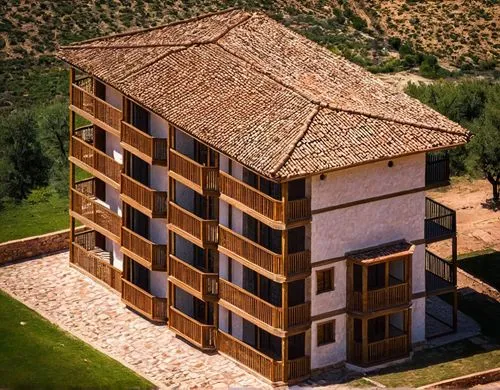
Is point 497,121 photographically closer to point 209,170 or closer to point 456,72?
point 209,170

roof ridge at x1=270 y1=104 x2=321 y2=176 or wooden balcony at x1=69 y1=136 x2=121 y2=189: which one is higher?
roof ridge at x1=270 y1=104 x2=321 y2=176

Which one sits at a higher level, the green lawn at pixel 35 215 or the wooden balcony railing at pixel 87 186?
the wooden balcony railing at pixel 87 186

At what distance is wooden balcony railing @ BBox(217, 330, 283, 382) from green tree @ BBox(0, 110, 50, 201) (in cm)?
2426

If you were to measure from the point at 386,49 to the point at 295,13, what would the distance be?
407 inches

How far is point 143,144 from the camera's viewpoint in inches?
2758

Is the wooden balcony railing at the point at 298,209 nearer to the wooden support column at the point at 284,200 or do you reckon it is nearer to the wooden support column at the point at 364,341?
the wooden support column at the point at 284,200

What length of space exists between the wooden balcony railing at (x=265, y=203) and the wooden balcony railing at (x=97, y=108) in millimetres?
8738

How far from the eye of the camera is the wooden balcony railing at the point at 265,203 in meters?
63.0

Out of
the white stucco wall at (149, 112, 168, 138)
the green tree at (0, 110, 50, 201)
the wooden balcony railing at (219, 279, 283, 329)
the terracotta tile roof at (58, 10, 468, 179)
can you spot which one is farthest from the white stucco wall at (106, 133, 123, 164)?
the green tree at (0, 110, 50, 201)

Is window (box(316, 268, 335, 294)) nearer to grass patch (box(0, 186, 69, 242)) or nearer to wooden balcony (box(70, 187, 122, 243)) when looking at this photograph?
wooden balcony (box(70, 187, 122, 243))

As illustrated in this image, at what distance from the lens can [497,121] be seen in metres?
83.6

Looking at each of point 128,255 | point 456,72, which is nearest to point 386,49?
point 456,72

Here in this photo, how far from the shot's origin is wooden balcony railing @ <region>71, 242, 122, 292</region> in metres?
74.1

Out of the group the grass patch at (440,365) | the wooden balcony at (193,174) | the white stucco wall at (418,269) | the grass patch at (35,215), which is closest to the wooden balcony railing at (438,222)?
the white stucco wall at (418,269)
